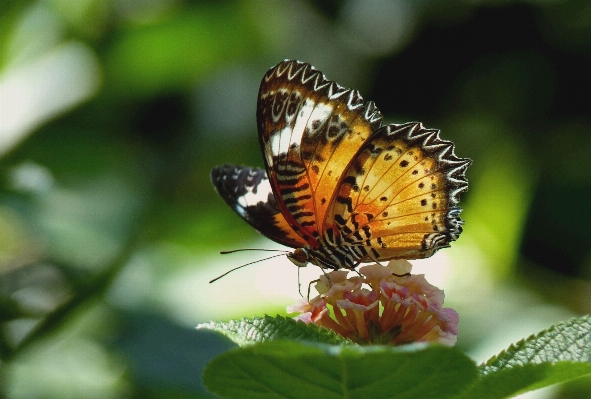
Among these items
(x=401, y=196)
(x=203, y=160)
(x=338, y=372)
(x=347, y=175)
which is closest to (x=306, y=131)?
(x=347, y=175)

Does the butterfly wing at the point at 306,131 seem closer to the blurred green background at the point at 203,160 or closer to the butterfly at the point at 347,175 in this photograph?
the butterfly at the point at 347,175

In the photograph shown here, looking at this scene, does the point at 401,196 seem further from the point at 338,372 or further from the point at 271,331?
the point at 338,372

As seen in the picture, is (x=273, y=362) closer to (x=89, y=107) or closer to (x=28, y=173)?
(x=28, y=173)

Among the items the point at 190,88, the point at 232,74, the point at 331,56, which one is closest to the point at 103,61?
the point at 190,88

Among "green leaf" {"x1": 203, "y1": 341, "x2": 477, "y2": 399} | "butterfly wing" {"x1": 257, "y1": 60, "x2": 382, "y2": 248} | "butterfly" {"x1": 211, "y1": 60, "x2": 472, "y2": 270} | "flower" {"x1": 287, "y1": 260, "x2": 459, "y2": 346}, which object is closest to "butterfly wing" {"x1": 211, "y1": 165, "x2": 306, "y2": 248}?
"butterfly" {"x1": 211, "y1": 60, "x2": 472, "y2": 270}

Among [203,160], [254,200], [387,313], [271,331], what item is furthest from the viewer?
[203,160]

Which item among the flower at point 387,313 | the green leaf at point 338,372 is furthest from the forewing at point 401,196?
the green leaf at point 338,372

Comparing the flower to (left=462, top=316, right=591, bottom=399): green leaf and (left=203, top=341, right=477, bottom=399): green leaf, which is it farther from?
(left=203, top=341, right=477, bottom=399): green leaf
